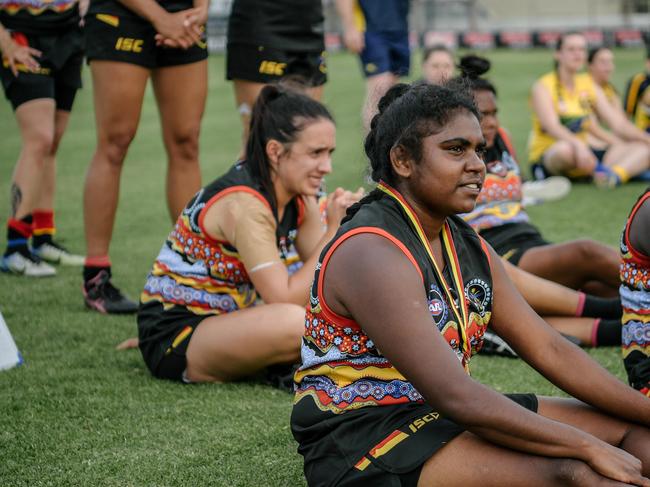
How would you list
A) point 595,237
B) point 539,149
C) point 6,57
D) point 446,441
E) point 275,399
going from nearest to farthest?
1. point 446,441
2. point 275,399
3. point 6,57
4. point 595,237
5. point 539,149

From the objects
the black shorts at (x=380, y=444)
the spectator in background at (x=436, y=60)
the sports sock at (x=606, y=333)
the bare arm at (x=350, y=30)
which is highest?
the bare arm at (x=350, y=30)

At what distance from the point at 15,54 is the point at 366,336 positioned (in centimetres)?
382

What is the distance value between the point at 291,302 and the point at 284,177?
1.62ft

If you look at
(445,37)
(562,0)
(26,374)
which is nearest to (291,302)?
(26,374)

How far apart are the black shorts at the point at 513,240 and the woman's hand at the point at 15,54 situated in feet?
8.70

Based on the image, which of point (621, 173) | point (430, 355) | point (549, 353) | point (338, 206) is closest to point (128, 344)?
point (338, 206)

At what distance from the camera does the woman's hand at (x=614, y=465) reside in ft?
7.75

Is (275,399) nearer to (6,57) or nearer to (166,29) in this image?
(166,29)

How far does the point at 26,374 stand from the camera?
13.4 ft

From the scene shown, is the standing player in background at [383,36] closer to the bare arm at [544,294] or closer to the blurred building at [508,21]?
the bare arm at [544,294]

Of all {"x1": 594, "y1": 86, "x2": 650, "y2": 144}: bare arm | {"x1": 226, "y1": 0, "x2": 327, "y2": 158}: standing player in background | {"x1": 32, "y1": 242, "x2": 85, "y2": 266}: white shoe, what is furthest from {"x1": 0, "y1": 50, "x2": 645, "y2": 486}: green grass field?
{"x1": 594, "y1": 86, "x2": 650, "y2": 144}: bare arm

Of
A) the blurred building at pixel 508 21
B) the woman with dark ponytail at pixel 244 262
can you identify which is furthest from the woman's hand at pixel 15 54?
the blurred building at pixel 508 21

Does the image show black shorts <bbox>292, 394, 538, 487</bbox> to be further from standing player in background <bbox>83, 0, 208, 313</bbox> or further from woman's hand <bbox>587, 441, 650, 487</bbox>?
standing player in background <bbox>83, 0, 208, 313</bbox>

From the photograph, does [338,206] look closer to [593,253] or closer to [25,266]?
[593,253]
